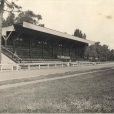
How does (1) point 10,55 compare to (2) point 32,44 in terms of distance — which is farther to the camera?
(2) point 32,44

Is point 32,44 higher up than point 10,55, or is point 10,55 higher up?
point 32,44

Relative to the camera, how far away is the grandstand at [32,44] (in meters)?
30.5

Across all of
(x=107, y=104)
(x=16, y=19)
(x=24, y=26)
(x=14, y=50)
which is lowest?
(x=107, y=104)

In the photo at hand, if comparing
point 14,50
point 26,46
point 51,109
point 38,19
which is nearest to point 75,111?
point 51,109

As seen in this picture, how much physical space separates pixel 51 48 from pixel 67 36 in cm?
489

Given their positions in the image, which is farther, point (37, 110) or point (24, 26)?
point (24, 26)

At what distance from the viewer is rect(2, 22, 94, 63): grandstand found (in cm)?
3050

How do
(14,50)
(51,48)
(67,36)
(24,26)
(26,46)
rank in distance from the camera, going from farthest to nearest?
(51,48) < (67,36) < (26,46) < (14,50) < (24,26)

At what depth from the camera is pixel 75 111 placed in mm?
5930

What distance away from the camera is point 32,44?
38.8 metres

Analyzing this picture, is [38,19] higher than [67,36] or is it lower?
higher

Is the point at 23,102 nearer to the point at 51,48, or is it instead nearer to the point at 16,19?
the point at 51,48

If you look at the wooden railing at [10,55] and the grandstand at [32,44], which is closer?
the wooden railing at [10,55]

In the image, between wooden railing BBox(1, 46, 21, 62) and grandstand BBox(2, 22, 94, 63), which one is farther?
grandstand BBox(2, 22, 94, 63)
